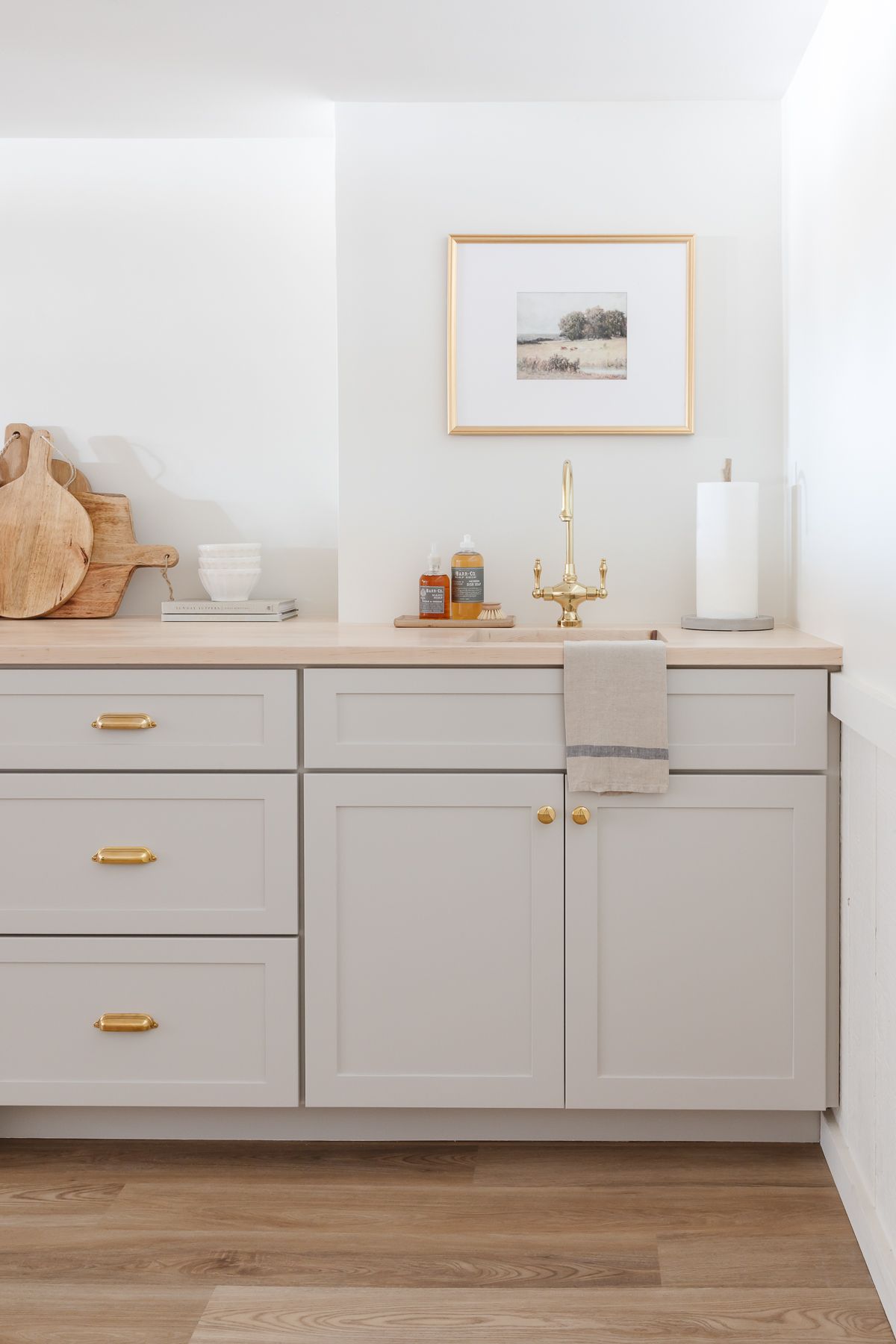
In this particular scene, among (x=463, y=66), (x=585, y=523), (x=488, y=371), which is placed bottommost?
(x=585, y=523)

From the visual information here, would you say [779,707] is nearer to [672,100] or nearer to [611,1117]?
[611,1117]

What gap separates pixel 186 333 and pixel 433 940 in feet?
5.14

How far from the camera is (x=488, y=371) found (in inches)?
96.2

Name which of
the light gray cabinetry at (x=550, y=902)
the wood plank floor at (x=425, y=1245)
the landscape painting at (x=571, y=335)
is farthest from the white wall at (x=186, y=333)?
the wood plank floor at (x=425, y=1245)

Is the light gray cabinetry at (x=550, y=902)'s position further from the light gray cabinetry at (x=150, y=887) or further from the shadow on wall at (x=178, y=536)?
the shadow on wall at (x=178, y=536)

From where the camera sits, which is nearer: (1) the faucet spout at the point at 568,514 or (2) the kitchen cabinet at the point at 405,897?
(2) the kitchen cabinet at the point at 405,897

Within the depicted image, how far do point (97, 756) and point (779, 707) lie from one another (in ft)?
3.97

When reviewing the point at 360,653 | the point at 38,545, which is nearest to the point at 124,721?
the point at 360,653

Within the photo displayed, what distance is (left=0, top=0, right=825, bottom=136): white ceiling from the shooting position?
6.59 ft

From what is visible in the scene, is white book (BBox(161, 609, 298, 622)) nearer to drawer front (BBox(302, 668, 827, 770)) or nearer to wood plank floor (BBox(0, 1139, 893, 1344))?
drawer front (BBox(302, 668, 827, 770))

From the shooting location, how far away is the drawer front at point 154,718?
199 centimetres

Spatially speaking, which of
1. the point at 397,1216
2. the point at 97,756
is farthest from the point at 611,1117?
the point at 97,756

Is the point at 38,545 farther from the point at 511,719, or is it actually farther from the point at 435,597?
the point at 511,719

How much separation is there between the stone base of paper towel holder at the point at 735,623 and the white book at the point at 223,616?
0.92 m
